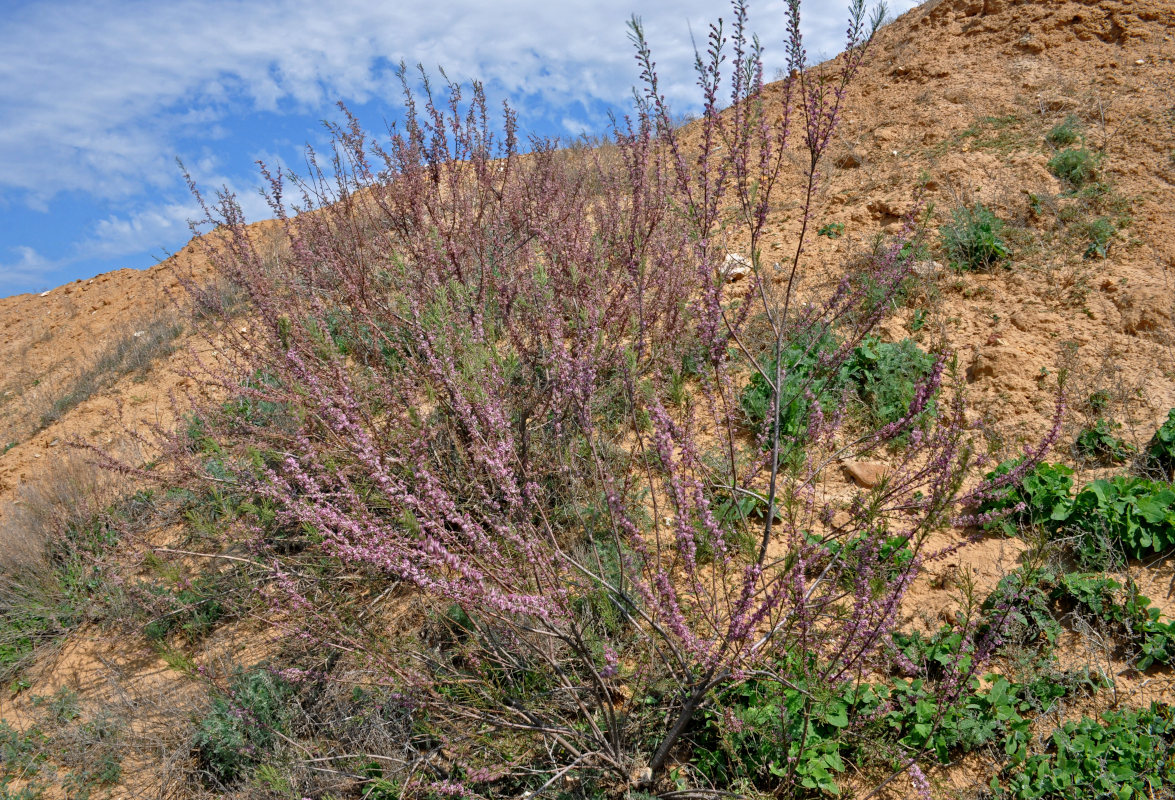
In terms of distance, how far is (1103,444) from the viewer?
370cm

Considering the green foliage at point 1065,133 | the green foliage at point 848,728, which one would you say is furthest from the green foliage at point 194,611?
the green foliage at point 1065,133

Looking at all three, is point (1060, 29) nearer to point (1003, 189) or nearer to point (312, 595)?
point (1003, 189)

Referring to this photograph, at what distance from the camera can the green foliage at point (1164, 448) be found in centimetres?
342

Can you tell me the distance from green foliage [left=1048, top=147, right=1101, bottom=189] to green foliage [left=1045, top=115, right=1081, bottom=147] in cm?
37

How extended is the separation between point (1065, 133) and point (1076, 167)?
71 centimetres

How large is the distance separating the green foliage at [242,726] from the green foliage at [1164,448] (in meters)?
5.27

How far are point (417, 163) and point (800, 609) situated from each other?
179 inches

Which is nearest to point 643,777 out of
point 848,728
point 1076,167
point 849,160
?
point 848,728

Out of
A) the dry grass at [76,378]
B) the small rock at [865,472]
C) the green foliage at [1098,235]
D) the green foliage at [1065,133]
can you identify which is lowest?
the small rock at [865,472]

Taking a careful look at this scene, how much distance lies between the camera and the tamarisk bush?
235cm

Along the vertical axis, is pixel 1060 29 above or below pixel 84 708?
above

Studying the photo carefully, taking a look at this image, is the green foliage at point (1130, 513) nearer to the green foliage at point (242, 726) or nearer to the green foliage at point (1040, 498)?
the green foliage at point (1040, 498)

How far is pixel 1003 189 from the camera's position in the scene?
18.7 ft

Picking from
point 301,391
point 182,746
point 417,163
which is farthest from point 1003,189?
point 182,746
